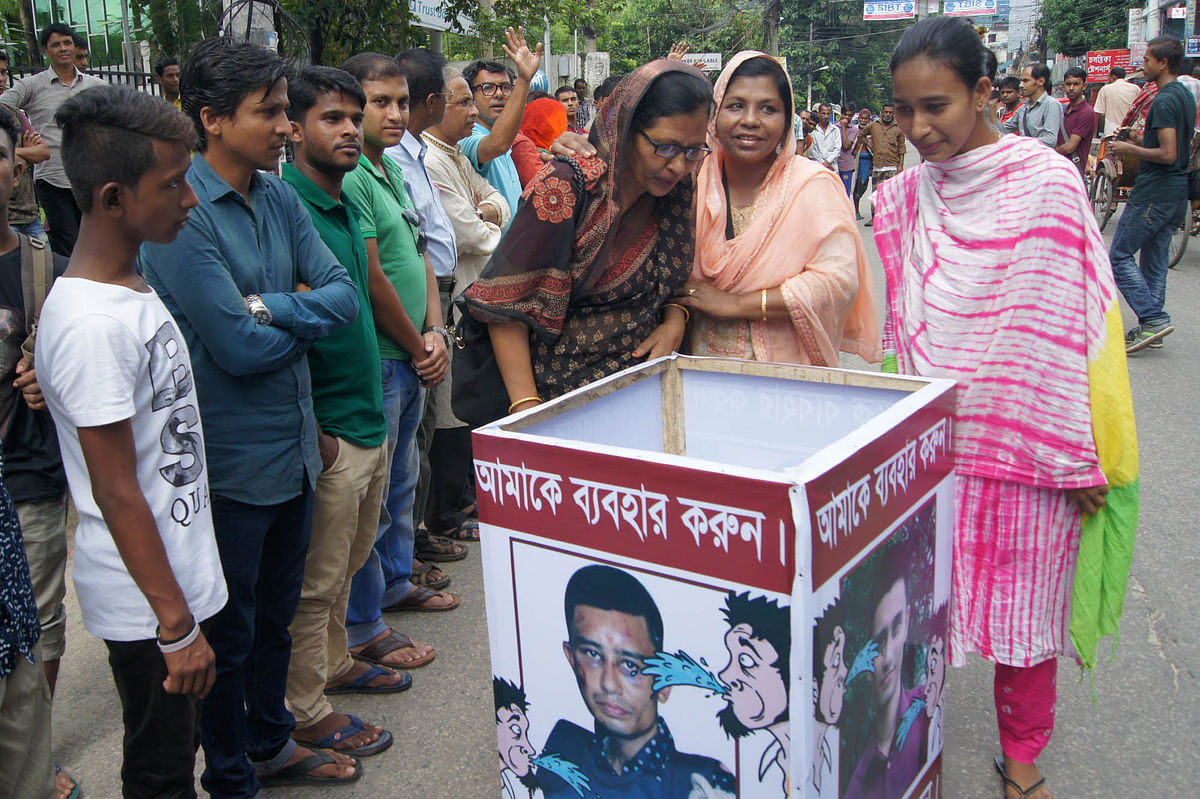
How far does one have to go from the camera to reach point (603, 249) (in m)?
2.12

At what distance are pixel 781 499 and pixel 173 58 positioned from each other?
584 cm

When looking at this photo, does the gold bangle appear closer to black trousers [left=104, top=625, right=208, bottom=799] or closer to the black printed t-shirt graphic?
black trousers [left=104, top=625, right=208, bottom=799]

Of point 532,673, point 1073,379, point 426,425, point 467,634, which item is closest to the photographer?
point 532,673

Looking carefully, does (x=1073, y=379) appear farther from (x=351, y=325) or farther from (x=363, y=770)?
(x=363, y=770)

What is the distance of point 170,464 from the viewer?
1.71 m

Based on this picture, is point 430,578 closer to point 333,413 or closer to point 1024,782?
point 333,413

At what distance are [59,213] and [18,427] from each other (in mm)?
3578

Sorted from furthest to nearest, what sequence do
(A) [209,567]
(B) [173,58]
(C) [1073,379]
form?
(B) [173,58]
(C) [1073,379]
(A) [209,567]

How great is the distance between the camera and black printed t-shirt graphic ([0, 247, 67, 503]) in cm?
214

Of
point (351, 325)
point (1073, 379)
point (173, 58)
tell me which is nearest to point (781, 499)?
point (1073, 379)

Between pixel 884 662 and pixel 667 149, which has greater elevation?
pixel 667 149

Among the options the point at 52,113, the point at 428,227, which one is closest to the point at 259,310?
the point at 428,227

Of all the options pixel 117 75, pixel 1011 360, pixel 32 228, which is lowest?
pixel 1011 360

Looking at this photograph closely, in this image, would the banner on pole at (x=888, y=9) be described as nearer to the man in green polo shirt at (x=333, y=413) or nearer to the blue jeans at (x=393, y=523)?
the blue jeans at (x=393, y=523)
